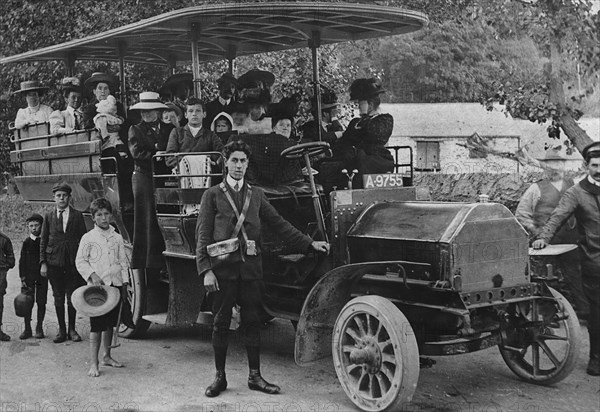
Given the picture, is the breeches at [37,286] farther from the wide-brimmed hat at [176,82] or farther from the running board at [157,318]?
the wide-brimmed hat at [176,82]

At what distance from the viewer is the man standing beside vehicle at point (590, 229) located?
6070 millimetres

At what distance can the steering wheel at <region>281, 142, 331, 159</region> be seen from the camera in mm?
5796

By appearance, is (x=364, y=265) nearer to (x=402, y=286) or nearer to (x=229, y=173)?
(x=402, y=286)

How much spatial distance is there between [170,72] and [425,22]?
434cm

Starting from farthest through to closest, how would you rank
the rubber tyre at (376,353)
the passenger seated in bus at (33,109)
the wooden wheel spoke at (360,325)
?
the passenger seated in bus at (33,109) < the wooden wheel spoke at (360,325) < the rubber tyre at (376,353)

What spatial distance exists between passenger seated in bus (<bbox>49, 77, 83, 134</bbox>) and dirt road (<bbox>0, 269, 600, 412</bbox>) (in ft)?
9.04

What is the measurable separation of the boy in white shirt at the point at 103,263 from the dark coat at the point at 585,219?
11.9 ft

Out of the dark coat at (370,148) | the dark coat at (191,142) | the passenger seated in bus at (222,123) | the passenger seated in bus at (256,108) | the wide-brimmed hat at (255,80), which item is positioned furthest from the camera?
the wide-brimmed hat at (255,80)

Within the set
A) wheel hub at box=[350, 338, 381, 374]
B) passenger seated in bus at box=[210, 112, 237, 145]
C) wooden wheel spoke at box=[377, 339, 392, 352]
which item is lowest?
wheel hub at box=[350, 338, 381, 374]

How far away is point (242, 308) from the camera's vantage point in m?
5.77

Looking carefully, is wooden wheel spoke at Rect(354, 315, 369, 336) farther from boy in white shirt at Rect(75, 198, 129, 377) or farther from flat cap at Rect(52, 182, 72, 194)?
flat cap at Rect(52, 182, 72, 194)

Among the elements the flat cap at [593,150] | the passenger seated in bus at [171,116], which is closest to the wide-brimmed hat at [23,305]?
the passenger seated in bus at [171,116]

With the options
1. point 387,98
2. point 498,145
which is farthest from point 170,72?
point 387,98

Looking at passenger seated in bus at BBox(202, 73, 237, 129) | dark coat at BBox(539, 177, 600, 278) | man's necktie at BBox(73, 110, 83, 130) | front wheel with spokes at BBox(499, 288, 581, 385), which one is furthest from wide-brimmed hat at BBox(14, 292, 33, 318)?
dark coat at BBox(539, 177, 600, 278)
